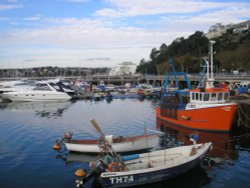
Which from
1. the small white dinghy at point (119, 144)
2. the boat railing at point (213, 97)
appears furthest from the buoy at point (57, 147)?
the boat railing at point (213, 97)

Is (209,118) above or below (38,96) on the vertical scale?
above

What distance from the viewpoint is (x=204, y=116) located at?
29781 mm

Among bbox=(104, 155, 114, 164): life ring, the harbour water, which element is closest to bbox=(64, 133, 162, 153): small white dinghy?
the harbour water

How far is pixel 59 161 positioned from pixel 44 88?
5578 cm

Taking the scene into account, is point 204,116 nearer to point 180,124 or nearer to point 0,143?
point 180,124

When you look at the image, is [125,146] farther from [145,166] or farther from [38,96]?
[38,96]

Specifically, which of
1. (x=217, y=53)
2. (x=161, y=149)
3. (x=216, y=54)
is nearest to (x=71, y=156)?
(x=161, y=149)

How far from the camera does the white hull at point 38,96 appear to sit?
72.0 metres

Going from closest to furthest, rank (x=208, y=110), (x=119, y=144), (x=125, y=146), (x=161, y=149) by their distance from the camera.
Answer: (x=119, y=144) < (x=125, y=146) < (x=161, y=149) < (x=208, y=110)

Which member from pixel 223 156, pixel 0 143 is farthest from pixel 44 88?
pixel 223 156

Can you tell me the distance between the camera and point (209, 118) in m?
29.5

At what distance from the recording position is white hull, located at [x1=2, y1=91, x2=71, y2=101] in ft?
236

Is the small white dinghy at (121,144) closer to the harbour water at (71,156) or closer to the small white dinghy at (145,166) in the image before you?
the harbour water at (71,156)

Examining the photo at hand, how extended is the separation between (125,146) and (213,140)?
886 cm
